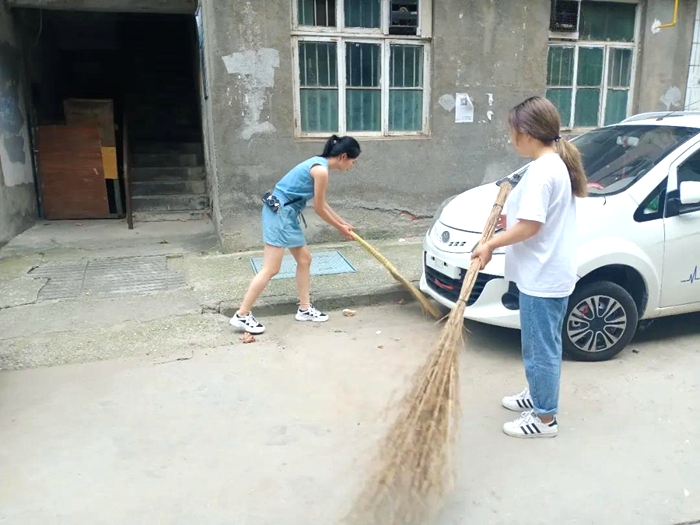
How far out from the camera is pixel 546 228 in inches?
116

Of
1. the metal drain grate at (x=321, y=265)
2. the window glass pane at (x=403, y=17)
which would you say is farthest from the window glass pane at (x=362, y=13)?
the metal drain grate at (x=321, y=265)

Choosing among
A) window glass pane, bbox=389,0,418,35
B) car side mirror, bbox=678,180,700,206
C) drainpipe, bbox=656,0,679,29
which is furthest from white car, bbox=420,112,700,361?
drainpipe, bbox=656,0,679,29

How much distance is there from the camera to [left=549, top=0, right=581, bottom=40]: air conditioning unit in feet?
24.9

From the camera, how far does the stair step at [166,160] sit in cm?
973

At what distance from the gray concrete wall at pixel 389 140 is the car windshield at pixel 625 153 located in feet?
8.78

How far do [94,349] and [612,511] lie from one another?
11.8 feet

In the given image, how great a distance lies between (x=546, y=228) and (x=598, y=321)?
1513 mm

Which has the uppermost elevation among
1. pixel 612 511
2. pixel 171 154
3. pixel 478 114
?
pixel 478 114

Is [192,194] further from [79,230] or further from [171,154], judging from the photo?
[79,230]

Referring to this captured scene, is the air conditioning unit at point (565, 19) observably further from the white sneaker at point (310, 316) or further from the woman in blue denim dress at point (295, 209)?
the white sneaker at point (310, 316)

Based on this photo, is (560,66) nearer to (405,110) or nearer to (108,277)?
(405,110)

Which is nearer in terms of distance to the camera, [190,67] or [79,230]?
[79,230]

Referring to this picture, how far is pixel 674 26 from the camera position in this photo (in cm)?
797

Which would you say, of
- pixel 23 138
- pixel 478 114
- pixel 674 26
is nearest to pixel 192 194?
pixel 23 138
